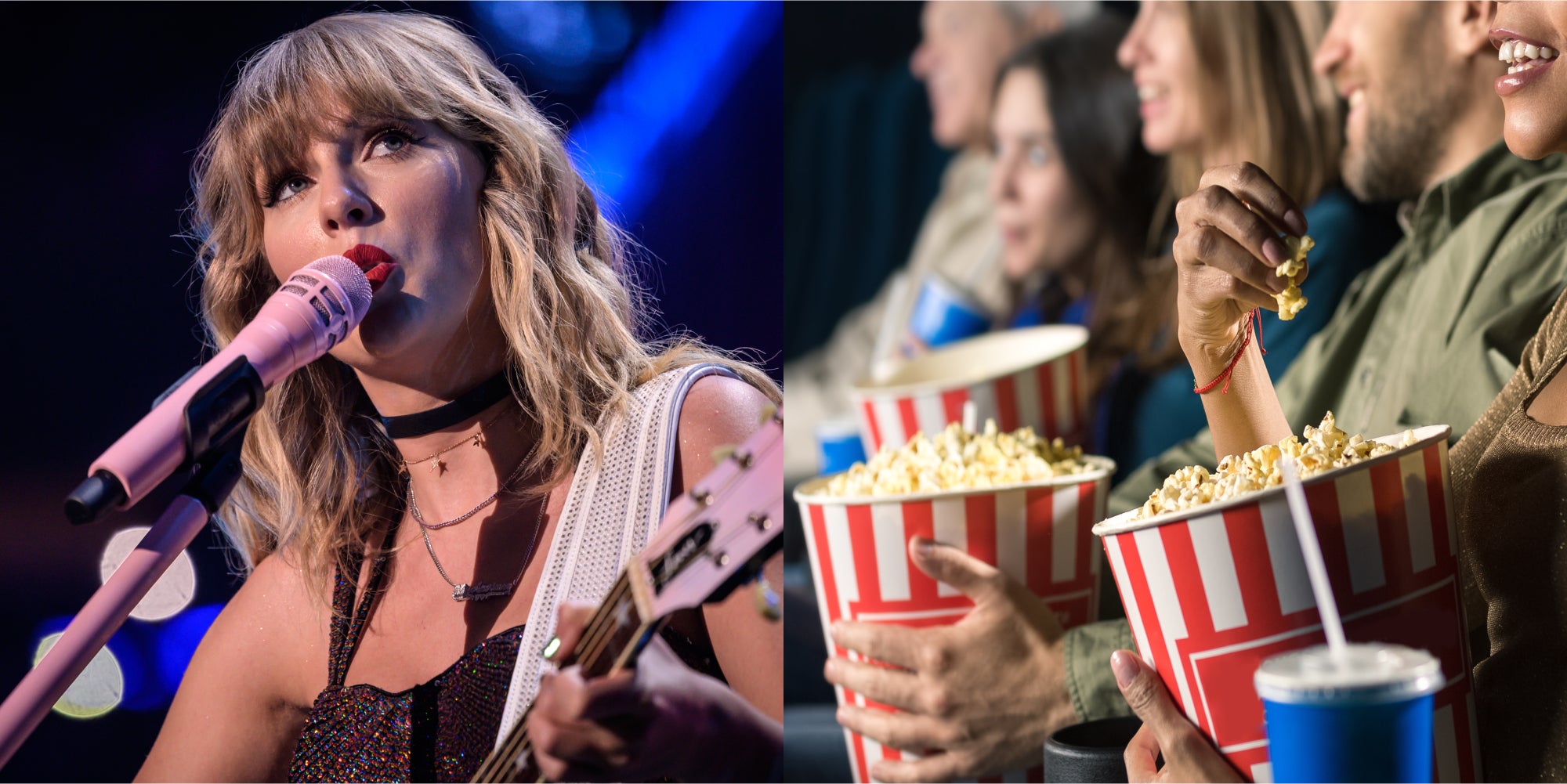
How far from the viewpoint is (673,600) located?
137 centimetres

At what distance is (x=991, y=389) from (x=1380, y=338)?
625mm

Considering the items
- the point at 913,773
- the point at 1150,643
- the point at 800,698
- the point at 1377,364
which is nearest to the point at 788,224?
the point at 800,698

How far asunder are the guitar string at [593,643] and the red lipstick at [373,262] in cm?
50

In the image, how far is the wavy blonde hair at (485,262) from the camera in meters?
1.59

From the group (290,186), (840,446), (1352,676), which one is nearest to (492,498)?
(290,186)

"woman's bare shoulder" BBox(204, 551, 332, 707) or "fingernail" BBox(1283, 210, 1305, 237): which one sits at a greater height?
"fingernail" BBox(1283, 210, 1305, 237)

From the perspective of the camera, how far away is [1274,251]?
1168mm

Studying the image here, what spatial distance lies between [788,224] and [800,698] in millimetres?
1123

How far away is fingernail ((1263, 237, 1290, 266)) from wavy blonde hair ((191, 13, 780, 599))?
707 mm

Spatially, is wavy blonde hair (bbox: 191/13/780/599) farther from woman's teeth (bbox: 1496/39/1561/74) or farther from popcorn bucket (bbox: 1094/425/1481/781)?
woman's teeth (bbox: 1496/39/1561/74)

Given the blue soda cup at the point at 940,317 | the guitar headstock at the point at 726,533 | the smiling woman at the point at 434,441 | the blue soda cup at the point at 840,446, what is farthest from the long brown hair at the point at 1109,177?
the guitar headstock at the point at 726,533

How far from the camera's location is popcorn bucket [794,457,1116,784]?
58.1 inches

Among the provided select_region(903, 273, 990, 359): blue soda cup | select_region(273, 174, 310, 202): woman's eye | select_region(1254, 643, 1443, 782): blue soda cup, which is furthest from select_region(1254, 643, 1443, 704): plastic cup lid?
select_region(903, 273, 990, 359): blue soda cup

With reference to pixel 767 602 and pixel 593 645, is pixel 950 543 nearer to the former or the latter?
pixel 767 602
